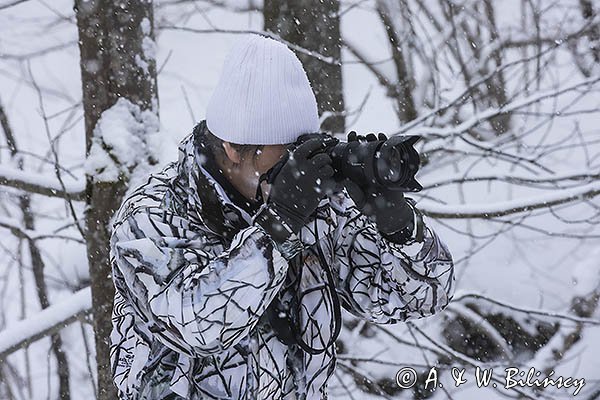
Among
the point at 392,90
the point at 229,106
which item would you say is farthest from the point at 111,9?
the point at 392,90

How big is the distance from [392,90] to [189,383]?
3295mm

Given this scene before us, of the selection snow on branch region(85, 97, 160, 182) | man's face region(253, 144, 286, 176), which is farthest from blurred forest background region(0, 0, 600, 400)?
man's face region(253, 144, 286, 176)

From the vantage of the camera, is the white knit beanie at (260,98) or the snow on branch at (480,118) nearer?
the white knit beanie at (260,98)

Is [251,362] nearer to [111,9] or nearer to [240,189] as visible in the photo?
[240,189]

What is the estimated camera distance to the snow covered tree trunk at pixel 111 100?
2297 millimetres

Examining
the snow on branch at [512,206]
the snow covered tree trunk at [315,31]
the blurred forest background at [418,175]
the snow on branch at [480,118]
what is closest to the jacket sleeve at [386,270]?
the blurred forest background at [418,175]

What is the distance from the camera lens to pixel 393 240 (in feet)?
5.21

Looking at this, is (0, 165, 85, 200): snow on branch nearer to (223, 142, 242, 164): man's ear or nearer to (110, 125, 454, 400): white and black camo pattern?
(110, 125, 454, 400): white and black camo pattern

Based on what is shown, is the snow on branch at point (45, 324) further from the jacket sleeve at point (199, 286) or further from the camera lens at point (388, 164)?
the camera lens at point (388, 164)

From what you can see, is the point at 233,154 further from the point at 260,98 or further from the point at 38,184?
the point at 38,184

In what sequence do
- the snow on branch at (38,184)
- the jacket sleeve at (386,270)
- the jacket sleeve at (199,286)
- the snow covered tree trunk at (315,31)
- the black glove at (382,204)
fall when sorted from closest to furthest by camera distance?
1. the jacket sleeve at (199,286)
2. the black glove at (382,204)
3. the jacket sleeve at (386,270)
4. the snow on branch at (38,184)
5. the snow covered tree trunk at (315,31)

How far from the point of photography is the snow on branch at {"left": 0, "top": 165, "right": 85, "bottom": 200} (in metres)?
2.54

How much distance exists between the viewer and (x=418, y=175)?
156 inches

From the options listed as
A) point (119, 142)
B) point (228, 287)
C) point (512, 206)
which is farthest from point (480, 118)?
point (228, 287)
